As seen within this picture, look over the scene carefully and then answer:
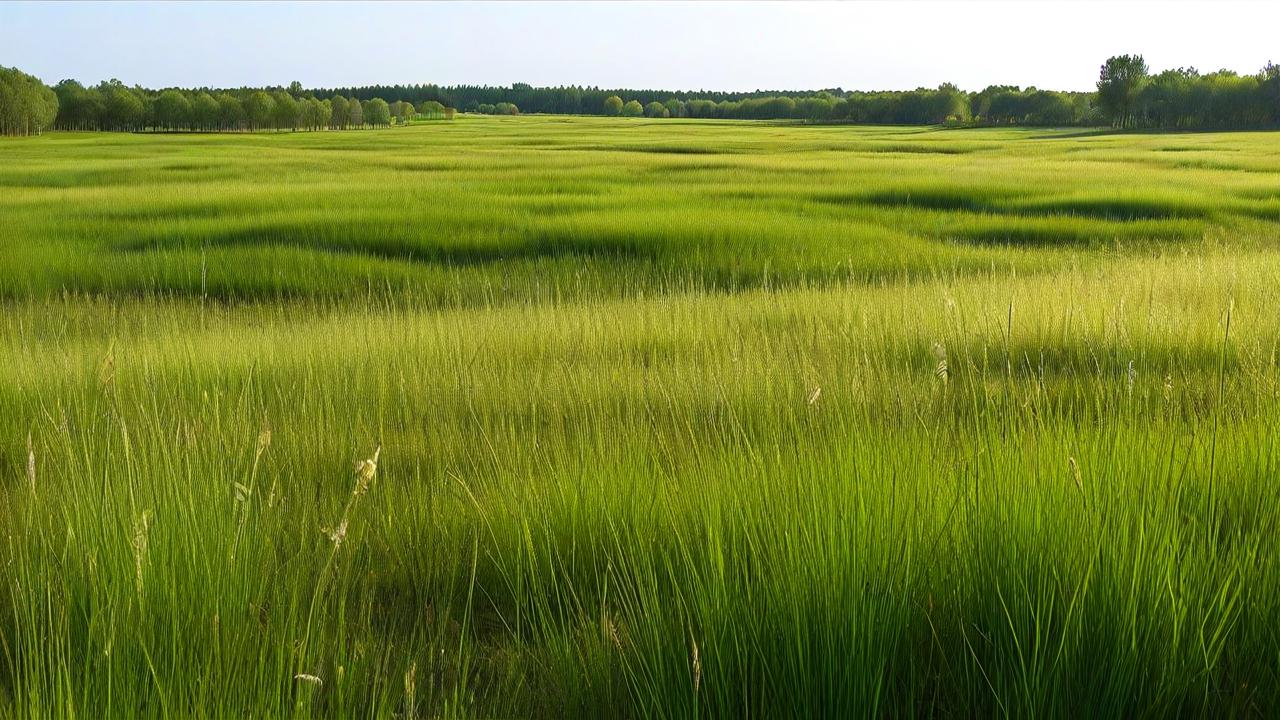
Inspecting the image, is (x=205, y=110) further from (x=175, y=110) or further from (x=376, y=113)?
(x=376, y=113)

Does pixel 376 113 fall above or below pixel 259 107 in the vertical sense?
above

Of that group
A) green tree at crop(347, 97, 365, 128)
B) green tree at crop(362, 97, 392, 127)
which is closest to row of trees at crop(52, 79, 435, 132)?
green tree at crop(347, 97, 365, 128)

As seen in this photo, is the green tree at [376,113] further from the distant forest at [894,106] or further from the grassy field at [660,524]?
the grassy field at [660,524]

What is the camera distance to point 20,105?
69625mm

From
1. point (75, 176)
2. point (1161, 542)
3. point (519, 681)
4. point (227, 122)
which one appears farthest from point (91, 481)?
point (227, 122)

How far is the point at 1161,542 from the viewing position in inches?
70.6

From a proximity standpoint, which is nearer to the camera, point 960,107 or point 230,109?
point 230,109

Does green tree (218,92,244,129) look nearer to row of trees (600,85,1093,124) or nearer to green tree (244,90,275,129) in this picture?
green tree (244,90,275,129)

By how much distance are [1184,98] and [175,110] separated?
267 feet

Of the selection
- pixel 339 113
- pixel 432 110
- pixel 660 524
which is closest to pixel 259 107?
pixel 339 113

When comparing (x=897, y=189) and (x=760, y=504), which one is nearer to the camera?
(x=760, y=504)

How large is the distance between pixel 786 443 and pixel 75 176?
77.9ft

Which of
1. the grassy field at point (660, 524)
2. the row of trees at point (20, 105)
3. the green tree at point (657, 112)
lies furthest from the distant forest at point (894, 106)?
the grassy field at point (660, 524)

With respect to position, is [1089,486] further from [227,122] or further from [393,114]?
[393,114]
